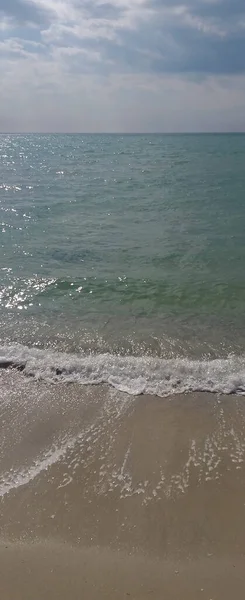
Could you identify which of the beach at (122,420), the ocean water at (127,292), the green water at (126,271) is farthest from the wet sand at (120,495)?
the green water at (126,271)

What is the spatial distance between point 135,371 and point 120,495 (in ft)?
10.5

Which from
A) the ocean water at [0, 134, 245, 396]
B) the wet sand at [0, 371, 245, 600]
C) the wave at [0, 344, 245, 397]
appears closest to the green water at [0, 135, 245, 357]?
the ocean water at [0, 134, 245, 396]

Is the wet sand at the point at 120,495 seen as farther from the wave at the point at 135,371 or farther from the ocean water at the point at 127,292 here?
the ocean water at the point at 127,292

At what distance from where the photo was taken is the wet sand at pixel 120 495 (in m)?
4.78

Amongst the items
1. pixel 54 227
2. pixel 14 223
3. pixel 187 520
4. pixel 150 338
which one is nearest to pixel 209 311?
pixel 150 338

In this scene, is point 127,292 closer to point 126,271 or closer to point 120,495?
point 126,271

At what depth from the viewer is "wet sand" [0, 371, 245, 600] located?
4.78 meters

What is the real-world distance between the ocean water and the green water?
0.04m

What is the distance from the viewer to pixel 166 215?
864 inches

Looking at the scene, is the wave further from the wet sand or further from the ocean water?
the wet sand

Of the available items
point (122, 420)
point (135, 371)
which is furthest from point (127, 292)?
point (122, 420)

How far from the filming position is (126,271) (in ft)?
46.9

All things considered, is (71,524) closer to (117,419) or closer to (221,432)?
(117,419)

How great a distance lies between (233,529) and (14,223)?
1817 centimetres
